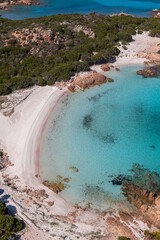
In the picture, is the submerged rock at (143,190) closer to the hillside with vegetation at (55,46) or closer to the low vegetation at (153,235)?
the low vegetation at (153,235)

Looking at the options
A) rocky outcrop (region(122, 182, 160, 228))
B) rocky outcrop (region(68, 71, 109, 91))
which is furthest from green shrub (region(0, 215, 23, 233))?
rocky outcrop (region(68, 71, 109, 91))

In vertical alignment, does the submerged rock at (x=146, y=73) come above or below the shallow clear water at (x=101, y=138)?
above

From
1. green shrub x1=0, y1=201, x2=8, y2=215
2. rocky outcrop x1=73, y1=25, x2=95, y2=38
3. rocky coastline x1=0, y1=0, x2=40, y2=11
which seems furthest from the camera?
rocky coastline x1=0, y1=0, x2=40, y2=11

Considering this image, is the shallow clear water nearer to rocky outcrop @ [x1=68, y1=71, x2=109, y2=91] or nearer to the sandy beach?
the sandy beach

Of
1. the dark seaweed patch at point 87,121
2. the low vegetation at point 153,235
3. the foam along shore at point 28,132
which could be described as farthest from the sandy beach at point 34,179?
the dark seaweed patch at point 87,121

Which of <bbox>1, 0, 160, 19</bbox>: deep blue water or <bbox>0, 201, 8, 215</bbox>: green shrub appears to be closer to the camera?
<bbox>0, 201, 8, 215</bbox>: green shrub

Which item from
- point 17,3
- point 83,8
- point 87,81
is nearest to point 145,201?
point 87,81
